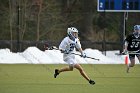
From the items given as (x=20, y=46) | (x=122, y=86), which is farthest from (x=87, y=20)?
(x=122, y=86)

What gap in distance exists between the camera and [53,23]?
4116 cm

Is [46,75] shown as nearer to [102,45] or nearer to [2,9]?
[102,45]

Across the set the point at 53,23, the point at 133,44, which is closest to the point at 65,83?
the point at 133,44

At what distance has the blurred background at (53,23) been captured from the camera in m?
37.2

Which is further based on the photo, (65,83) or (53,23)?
(53,23)

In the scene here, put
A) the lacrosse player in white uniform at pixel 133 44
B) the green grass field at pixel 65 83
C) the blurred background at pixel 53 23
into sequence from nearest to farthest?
the green grass field at pixel 65 83, the lacrosse player in white uniform at pixel 133 44, the blurred background at pixel 53 23

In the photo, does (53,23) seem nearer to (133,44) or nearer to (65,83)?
(133,44)

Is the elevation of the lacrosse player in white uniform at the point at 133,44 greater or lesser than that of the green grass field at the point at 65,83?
greater

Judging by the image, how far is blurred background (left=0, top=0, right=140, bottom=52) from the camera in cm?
3716

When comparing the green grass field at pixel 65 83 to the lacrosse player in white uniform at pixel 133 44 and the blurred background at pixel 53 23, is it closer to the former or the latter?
the lacrosse player in white uniform at pixel 133 44

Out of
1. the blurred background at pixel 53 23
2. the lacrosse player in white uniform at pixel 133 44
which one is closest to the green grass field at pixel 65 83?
the lacrosse player in white uniform at pixel 133 44

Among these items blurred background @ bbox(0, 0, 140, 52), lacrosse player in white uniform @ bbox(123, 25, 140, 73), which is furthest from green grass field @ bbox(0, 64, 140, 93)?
blurred background @ bbox(0, 0, 140, 52)

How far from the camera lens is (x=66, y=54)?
19750mm

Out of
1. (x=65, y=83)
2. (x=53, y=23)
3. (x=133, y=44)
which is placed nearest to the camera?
(x=65, y=83)
